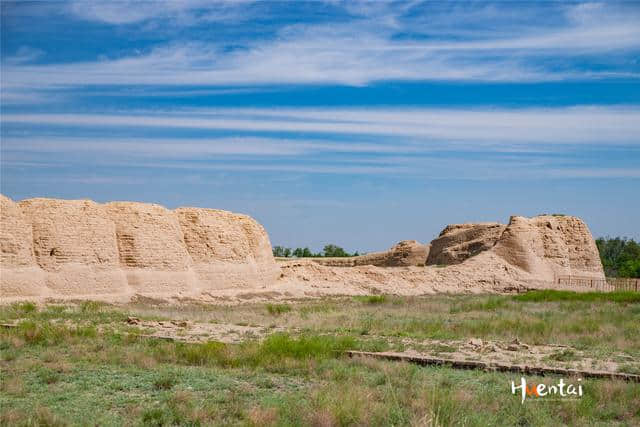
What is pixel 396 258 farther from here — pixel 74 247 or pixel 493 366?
pixel 493 366

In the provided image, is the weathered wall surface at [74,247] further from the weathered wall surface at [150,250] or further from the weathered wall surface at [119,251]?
the weathered wall surface at [150,250]

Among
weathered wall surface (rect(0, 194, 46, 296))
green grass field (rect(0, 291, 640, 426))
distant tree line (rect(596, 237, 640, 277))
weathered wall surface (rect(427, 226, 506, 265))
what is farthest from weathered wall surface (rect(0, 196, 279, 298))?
distant tree line (rect(596, 237, 640, 277))

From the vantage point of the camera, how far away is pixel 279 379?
1009 cm

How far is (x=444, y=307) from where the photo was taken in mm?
23422

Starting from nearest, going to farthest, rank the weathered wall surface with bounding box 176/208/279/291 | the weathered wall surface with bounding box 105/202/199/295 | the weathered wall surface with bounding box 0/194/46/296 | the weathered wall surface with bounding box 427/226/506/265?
the weathered wall surface with bounding box 0/194/46/296, the weathered wall surface with bounding box 105/202/199/295, the weathered wall surface with bounding box 176/208/279/291, the weathered wall surface with bounding box 427/226/506/265

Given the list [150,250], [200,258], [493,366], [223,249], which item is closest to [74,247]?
[150,250]

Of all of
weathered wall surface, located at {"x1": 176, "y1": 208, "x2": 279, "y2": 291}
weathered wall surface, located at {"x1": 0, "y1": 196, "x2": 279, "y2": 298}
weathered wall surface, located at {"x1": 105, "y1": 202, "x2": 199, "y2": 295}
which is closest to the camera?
weathered wall surface, located at {"x1": 0, "y1": 196, "x2": 279, "y2": 298}

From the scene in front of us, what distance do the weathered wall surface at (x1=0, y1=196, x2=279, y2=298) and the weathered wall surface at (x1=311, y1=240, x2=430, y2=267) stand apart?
2113 centimetres

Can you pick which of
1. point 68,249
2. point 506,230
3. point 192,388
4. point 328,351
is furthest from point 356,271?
point 192,388

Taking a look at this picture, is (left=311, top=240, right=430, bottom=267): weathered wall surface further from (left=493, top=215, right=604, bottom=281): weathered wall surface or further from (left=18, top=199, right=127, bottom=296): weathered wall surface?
(left=18, top=199, right=127, bottom=296): weathered wall surface

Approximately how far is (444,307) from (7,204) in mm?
14661

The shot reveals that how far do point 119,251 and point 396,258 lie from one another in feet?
95.2

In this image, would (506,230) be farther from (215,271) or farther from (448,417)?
(448,417)

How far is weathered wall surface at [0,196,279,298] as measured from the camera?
20.9 metres
